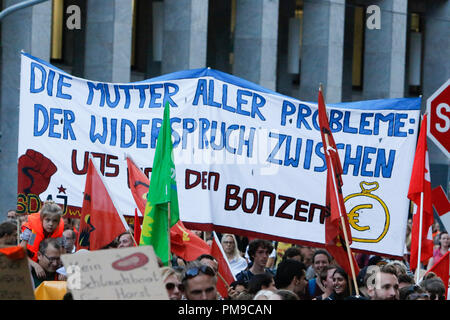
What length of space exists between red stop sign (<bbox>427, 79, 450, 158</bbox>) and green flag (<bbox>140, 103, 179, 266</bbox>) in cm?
235

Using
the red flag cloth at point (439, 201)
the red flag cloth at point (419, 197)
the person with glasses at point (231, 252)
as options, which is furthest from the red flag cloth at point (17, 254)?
the person with glasses at point (231, 252)

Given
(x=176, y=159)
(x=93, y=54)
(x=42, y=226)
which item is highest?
(x=93, y=54)

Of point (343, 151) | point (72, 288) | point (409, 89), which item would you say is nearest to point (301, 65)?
point (409, 89)

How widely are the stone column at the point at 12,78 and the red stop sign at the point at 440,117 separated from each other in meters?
18.0

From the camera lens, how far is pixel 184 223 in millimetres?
12039

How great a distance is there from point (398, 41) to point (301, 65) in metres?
3.77

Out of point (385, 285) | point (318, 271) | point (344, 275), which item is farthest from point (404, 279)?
point (318, 271)

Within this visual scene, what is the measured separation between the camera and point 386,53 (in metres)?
36.4

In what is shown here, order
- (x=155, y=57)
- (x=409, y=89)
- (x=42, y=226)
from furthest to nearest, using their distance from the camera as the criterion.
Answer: (x=409, y=89) < (x=155, y=57) < (x=42, y=226)

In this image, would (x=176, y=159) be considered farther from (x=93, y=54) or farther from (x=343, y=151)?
(x=93, y=54)

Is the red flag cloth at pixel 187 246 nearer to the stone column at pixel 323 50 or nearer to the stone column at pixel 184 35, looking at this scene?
the stone column at pixel 184 35

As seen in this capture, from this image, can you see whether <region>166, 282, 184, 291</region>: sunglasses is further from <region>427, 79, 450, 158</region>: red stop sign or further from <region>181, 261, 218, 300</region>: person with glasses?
<region>427, 79, 450, 158</region>: red stop sign
